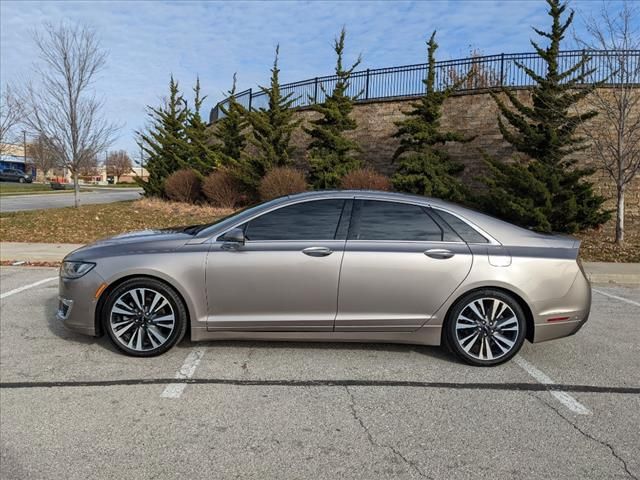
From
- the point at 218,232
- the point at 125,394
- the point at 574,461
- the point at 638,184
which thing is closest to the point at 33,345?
the point at 125,394

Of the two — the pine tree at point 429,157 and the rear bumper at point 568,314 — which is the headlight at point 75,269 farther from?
the pine tree at point 429,157

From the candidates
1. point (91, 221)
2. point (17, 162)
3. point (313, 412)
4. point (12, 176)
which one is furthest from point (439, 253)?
point (17, 162)

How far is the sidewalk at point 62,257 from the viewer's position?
28.3ft

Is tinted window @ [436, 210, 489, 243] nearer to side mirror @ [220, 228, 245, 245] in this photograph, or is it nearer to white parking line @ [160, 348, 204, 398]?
side mirror @ [220, 228, 245, 245]

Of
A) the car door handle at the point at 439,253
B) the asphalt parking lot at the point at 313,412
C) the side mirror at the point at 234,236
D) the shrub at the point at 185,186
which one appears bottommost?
the asphalt parking lot at the point at 313,412

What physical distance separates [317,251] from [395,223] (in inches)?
29.6

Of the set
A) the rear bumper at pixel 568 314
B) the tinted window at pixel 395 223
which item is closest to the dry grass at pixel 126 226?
the rear bumper at pixel 568 314

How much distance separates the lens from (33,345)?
466 cm

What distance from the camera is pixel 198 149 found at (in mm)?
21891

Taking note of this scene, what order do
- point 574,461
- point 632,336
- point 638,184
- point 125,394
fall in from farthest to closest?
point 638,184, point 632,336, point 125,394, point 574,461

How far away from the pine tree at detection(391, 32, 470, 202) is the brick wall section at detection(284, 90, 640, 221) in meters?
0.84

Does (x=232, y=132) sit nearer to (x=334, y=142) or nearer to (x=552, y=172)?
(x=334, y=142)

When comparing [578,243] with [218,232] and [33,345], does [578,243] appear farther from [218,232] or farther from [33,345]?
[33,345]

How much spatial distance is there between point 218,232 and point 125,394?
1478 mm
